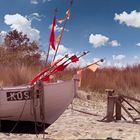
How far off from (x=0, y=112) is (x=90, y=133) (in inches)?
80.1

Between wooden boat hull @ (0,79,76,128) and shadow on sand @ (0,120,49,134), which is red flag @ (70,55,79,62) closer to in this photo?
wooden boat hull @ (0,79,76,128)

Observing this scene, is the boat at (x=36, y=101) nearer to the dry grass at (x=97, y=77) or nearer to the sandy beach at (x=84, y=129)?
the sandy beach at (x=84, y=129)

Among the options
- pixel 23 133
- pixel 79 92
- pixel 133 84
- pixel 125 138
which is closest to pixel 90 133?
pixel 125 138

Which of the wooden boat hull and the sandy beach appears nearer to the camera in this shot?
the sandy beach

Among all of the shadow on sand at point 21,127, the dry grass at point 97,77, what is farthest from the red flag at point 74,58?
the dry grass at point 97,77

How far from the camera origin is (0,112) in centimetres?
901

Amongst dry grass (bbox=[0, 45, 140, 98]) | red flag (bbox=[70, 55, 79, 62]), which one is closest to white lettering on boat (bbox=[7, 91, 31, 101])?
red flag (bbox=[70, 55, 79, 62])

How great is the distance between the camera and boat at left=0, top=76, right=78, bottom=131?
8.68 metres

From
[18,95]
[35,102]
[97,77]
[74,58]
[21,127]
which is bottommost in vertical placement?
[21,127]

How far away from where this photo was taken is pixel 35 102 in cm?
876

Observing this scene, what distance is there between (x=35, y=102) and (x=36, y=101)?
29 mm

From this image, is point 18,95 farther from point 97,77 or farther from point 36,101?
point 97,77

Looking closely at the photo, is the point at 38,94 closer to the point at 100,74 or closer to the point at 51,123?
the point at 51,123

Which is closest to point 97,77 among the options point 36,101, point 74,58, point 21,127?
point 21,127
